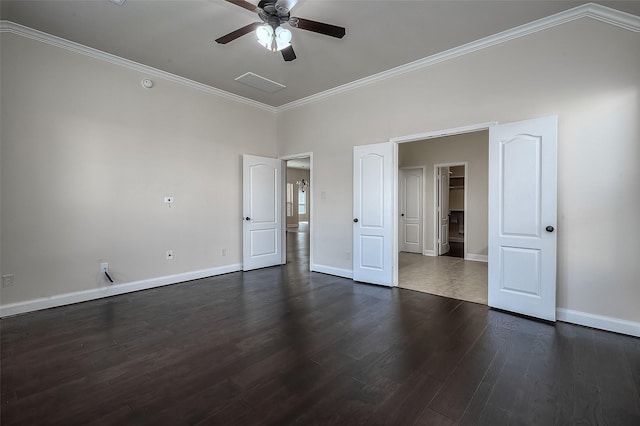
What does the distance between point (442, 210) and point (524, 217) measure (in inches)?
172

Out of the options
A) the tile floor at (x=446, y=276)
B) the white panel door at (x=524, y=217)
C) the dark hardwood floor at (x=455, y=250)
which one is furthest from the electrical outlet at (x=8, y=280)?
the dark hardwood floor at (x=455, y=250)

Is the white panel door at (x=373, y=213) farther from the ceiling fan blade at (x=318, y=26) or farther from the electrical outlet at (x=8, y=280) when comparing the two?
the electrical outlet at (x=8, y=280)

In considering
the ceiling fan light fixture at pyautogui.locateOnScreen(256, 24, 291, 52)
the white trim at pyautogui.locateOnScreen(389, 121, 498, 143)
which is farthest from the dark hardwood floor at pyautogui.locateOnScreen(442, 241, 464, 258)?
the ceiling fan light fixture at pyautogui.locateOnScreen(256, 24, 291, 52)

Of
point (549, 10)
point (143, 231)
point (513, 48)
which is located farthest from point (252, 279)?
point (549, 10)

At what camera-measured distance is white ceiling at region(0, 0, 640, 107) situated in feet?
9.43

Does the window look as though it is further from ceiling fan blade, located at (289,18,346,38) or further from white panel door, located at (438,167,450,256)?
ceiling fan blade, located at (289,18,346,38)

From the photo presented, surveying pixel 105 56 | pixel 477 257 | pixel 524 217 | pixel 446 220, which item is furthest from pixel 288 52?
pixel 446 220

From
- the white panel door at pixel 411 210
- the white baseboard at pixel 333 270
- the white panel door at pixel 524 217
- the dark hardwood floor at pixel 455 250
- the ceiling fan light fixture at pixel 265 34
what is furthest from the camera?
the white panel door at pixel 411 210

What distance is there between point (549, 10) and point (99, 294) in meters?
6.20

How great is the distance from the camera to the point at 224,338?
8.86 feet

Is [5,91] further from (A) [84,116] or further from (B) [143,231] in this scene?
(B) [143,231]

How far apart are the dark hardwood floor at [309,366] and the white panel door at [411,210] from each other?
398 cm

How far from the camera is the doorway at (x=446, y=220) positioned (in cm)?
471

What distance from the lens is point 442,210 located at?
7445 millimetres
